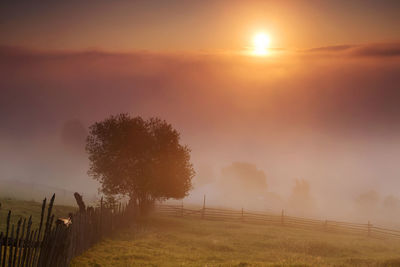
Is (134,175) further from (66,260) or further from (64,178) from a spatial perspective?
(64,178)

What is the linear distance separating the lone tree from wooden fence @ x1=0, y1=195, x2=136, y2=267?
1253 centimetres

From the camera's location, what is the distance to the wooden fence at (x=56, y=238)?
13.7m

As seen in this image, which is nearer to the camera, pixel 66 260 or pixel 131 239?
pixel 66 260

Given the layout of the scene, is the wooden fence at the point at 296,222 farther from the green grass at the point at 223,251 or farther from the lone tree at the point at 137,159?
the green grass at the point at 223,251

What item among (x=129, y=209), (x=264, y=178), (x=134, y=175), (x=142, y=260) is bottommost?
(x=142, y=260)

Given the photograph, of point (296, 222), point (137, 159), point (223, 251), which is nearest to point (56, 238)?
point (223, 251)

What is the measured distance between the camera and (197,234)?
38.9 m

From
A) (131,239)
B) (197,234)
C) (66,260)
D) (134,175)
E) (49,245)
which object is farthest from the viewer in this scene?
(134,175)

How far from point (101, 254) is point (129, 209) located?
58.4ft

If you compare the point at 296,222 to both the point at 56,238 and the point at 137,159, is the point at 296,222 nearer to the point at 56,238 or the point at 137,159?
the point at 137,159

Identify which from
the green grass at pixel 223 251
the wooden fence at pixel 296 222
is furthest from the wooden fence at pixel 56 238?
the wooden fence at pixel 296 222

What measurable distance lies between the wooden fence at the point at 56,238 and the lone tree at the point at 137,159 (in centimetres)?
1253

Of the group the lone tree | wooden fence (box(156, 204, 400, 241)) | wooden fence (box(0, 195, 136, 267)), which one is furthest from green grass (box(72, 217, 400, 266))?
wooden fence (box(156, 204, 400, 241))

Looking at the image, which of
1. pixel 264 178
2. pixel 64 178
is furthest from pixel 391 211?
pixel 64 178
